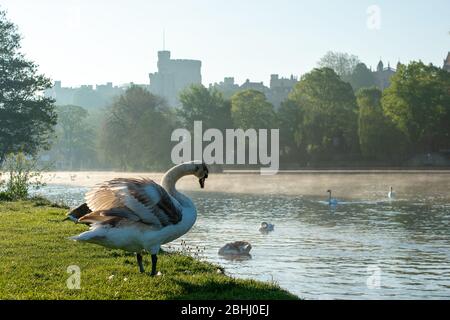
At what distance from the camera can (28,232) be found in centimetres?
1816

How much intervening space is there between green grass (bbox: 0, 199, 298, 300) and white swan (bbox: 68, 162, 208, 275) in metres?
0.76

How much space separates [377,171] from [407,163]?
26.3 feet

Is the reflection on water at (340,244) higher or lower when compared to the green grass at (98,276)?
lower

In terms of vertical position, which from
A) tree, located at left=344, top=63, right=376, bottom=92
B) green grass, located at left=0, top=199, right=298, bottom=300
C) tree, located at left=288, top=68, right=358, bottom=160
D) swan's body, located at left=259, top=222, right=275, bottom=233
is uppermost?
tree, located at left=344, top=63, right=376, bottom=92

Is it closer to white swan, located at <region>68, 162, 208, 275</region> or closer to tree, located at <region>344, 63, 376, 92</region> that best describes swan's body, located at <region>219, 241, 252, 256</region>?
white swan, located at <region>68, 162, 208, 275</region>

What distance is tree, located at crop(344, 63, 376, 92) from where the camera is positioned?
18215 cm

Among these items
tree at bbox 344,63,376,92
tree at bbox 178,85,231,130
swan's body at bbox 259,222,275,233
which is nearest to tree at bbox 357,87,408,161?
tree at bbox 178,85,231,130

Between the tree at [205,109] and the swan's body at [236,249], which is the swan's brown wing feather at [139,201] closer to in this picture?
the swan's body at [236,249]

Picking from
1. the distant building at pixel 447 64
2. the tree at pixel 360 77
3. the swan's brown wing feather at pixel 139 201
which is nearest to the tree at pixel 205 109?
the tree at pixel 360 77

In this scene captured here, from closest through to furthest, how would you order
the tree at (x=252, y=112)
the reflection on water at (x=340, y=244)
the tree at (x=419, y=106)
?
1. the reflection on water at (x=340, y=244)
2. the tree at (x=419, y=106)
3. the tree at (x=252, y=112)

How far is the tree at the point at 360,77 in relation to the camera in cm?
18215

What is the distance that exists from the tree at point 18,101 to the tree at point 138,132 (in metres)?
55.7

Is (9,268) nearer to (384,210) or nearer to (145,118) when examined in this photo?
(384,210)
